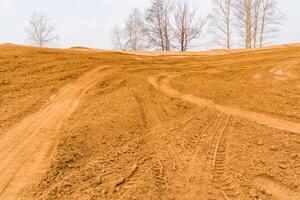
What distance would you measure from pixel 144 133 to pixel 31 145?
78.1 inches

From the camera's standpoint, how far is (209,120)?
7.76 m

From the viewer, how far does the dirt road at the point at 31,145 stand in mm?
5312

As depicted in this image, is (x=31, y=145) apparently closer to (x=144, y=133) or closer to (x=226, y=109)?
(x=144, y=133)

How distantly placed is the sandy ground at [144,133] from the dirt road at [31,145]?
0.06 ft

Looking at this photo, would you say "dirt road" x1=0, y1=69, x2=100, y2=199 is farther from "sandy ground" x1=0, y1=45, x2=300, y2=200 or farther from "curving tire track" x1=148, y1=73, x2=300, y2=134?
"curving tire track" x1=148, y1=73, x2=300, y2=134

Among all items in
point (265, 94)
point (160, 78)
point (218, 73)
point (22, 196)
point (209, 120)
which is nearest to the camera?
point (22, 196)

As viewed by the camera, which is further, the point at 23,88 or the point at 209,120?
the point at 23,88

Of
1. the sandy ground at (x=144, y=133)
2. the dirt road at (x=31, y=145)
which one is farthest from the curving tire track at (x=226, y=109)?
the dirt road at (x=31, y=145)

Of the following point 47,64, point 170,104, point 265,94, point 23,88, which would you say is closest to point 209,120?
point 170,104

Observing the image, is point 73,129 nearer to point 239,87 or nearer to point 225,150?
point 225,150

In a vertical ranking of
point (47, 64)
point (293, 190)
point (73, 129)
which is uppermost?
point (47, 64)

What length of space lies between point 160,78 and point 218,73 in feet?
6.94

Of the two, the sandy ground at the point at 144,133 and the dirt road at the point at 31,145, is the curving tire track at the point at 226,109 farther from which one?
the dirt road at the point at 31,145

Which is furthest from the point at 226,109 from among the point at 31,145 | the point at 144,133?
the point at 31,145
